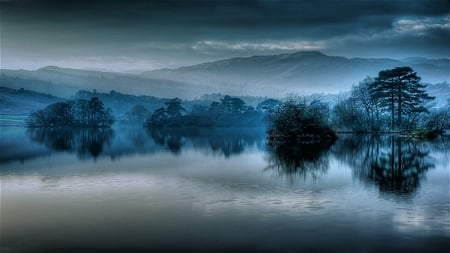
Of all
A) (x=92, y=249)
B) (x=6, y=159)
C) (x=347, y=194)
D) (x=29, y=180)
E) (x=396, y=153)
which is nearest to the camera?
(x=92, y=249)

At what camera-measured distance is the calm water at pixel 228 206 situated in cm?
1279

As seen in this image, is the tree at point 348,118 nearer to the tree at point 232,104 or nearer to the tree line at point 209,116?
the tree line at point 209,116

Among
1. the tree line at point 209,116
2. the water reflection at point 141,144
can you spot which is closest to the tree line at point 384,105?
the water reflection at point 141,144

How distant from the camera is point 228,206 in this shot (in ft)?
56.0

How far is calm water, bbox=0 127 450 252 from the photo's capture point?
12.8 m

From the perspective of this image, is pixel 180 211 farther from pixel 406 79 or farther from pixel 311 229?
pixel 406 79

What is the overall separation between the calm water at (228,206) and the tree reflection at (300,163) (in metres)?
0.10

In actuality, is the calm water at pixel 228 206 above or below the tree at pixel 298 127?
below

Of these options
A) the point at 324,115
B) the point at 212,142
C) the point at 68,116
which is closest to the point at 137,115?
the point at 68,116

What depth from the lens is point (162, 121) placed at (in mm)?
117750

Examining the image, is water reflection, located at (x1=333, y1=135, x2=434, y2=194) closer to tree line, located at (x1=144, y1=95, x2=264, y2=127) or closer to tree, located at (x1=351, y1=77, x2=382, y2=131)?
tree, located at (x1=351, y1=77, x2=382, y2=131)

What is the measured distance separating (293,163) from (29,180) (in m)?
12.7

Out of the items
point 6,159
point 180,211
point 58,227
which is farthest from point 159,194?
point 6,159

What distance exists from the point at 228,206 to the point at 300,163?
12410mm
